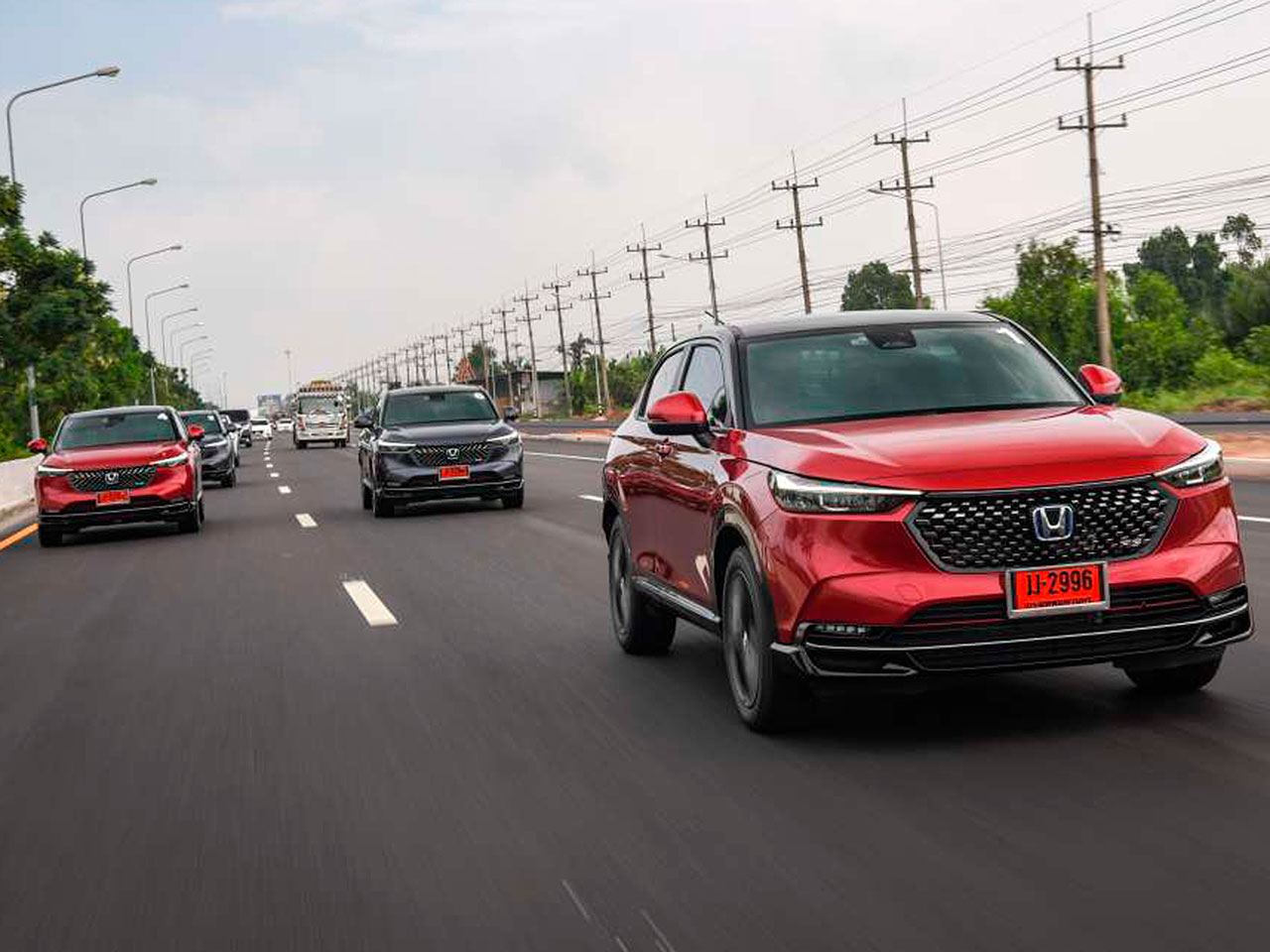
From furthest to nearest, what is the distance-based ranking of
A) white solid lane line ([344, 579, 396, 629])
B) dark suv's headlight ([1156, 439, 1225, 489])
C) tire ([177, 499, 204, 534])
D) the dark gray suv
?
the dark gray suv < tire ([177, 499, 204, 534]) < white solid lane line ([344, 579, 396, 629]) < dark suv's headlight ([1156, 439, 1225, 489])

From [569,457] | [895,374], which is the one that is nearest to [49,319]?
[569,457]

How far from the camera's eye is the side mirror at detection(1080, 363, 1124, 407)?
7.30m

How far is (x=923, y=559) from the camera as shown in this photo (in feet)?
19.0

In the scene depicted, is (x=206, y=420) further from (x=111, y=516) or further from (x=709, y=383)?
(x=709, y=383)

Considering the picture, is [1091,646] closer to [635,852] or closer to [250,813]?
[635,852]

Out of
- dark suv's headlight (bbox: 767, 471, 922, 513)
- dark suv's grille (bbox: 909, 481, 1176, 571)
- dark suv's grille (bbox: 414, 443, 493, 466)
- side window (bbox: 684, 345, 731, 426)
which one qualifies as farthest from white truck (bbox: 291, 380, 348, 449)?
dark suv's grille (bbox: 909, 481, 1176, 571)

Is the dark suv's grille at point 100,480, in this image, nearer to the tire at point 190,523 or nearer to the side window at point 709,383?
the tire at point 190,523

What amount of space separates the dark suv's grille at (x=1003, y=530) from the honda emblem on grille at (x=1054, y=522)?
2 cm

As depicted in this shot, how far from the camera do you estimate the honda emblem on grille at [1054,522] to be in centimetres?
575

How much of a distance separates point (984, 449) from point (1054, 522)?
0.39 m

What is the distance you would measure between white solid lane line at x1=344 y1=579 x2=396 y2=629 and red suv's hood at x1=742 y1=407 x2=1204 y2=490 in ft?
14.8

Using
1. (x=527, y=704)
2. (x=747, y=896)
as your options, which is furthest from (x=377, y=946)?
(x=527, y=704)

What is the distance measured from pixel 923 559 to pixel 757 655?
853mm

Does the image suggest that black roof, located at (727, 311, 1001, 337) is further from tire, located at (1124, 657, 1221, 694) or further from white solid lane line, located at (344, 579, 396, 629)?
white solid lane line, located at (344, 579, 396, 629)
